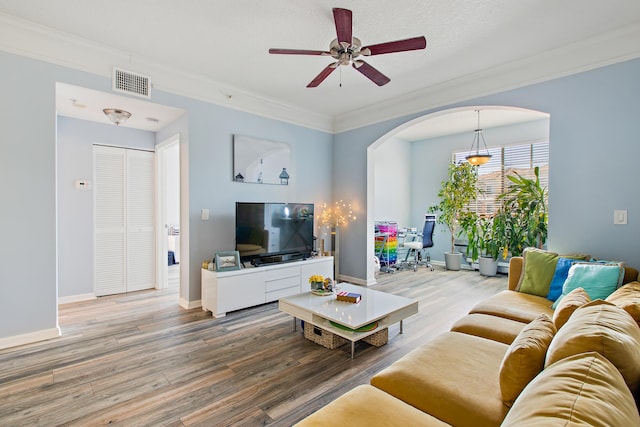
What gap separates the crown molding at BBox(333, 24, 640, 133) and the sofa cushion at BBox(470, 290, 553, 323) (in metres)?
2.31

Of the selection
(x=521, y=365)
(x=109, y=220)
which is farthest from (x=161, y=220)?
(x=521, y=365)

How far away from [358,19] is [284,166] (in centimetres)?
254

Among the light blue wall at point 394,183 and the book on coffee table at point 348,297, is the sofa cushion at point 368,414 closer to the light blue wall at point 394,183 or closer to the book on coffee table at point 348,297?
the book on coffee table at point 348,297

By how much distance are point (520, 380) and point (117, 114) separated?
4535 millimetres

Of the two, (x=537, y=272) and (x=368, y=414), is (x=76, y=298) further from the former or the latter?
(x=537, y=272)

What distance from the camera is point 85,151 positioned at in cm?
420

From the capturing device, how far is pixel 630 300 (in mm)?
1653

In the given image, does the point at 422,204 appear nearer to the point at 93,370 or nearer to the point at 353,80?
the point at 353,80

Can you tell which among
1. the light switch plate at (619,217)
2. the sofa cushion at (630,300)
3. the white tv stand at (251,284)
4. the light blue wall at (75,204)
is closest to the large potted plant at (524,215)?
the light switch plate at (619,217)

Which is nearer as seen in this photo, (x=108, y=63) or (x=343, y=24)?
(x=343, y=24)

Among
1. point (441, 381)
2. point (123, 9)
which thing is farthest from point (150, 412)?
point (123, 9)

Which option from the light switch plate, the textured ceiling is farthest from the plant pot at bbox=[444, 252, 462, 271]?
the textured ceiling

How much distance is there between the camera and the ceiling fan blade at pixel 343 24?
2049 mm

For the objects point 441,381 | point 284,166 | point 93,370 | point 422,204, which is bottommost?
point 93,370
